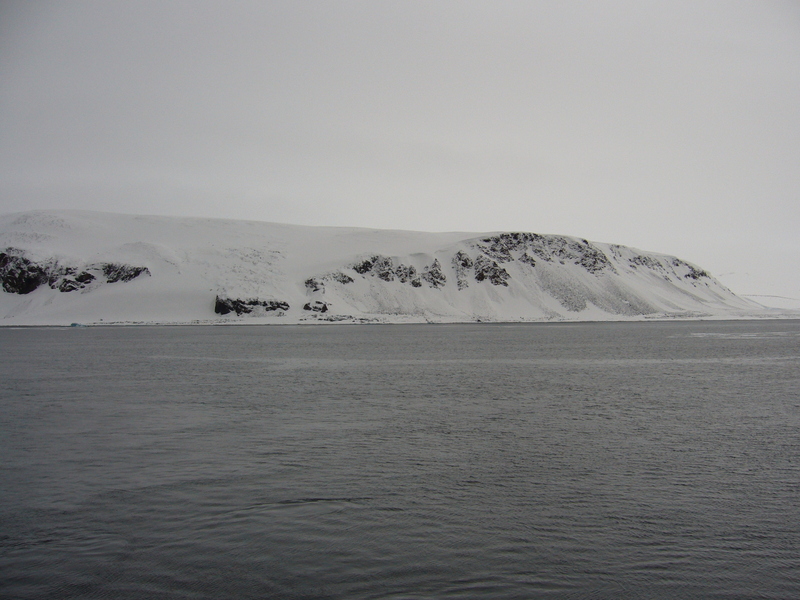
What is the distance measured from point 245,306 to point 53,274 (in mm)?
55091

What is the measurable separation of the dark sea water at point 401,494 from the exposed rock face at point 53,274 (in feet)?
456

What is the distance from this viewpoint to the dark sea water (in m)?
10.4

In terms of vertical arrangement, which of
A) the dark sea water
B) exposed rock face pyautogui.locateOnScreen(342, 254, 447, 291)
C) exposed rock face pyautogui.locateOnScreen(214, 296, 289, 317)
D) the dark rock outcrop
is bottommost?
the dark sea water

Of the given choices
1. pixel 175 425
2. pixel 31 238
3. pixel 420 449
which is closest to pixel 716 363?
pixel 420 449

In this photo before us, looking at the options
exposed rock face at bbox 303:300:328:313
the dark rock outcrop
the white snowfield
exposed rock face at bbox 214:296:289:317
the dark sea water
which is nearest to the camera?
the dark sea water

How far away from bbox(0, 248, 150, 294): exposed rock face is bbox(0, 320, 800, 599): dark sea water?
456 feet

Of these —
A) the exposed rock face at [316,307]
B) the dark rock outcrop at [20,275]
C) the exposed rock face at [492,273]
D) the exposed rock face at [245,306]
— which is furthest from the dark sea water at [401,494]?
the exposed rock face at [492,273]

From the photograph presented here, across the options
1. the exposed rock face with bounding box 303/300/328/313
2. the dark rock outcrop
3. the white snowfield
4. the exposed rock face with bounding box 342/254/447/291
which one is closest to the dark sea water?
the white snowfield

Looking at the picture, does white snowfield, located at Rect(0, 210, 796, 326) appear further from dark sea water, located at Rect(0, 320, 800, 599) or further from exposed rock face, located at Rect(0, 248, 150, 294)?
dark sea water, located at Rect(0, 320, 800, 599)

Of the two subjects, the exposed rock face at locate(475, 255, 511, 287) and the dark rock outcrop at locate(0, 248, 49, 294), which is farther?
the exposed rock face at locate(475, 255, 511, 287)

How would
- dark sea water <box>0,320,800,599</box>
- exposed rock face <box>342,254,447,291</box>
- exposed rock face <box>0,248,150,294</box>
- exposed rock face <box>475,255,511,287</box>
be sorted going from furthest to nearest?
exposed rock face <box>475,255,511,287</box> < exposed rock face <box>342,254,447,291</box> < exposed rock face <box>0,248,150,294</box> < dark sea water <box>0,320,800,599</box>

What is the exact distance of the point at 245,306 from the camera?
151 metres

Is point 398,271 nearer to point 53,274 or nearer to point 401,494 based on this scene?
point 53,274

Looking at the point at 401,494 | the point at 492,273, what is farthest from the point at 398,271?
the point at 401,494
